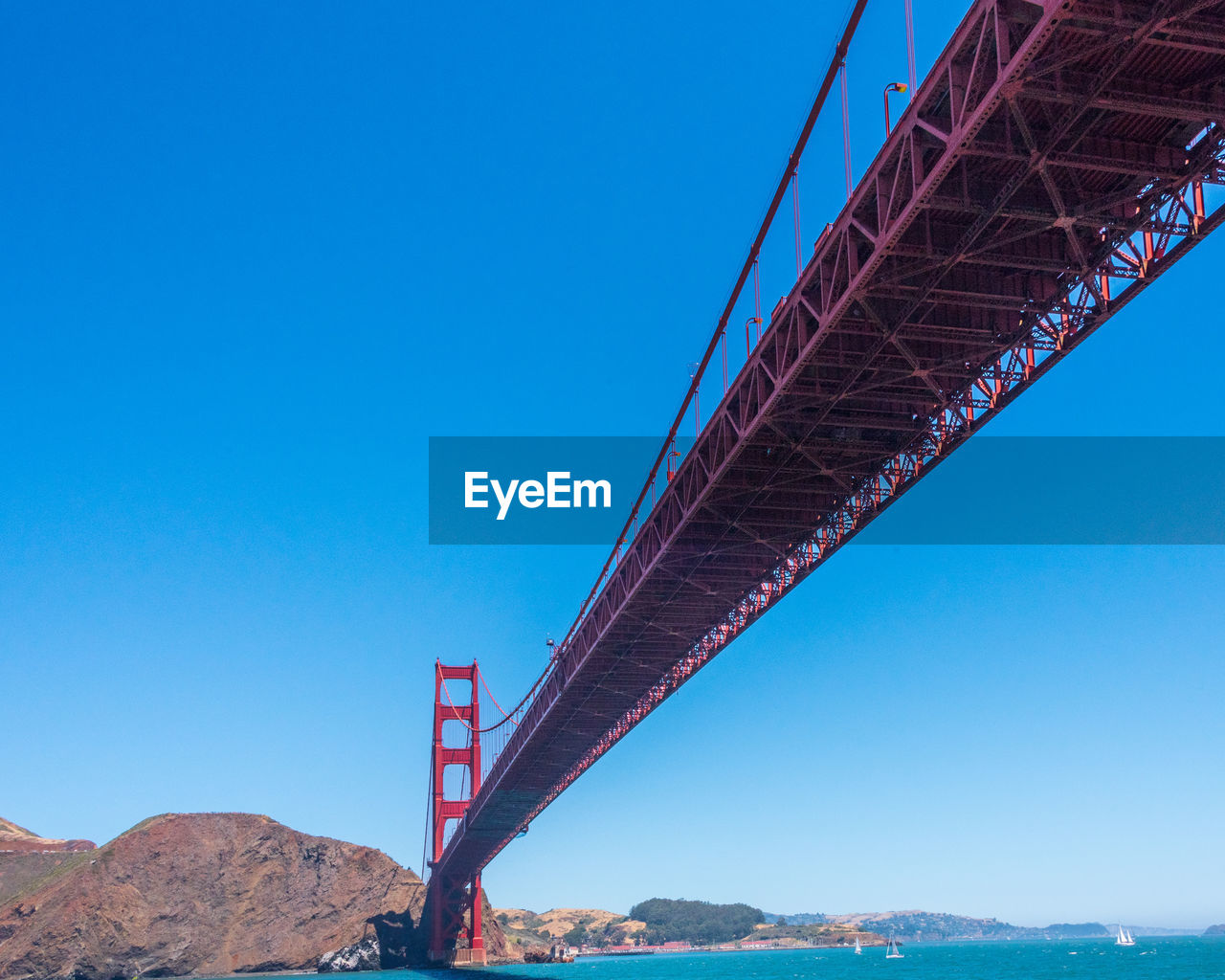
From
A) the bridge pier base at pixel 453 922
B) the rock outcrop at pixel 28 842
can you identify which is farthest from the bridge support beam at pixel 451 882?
the rock outcrop at pixel 28 842

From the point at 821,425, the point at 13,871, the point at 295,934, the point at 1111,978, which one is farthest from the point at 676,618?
the point at 13,871

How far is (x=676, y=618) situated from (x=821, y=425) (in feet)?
44.0

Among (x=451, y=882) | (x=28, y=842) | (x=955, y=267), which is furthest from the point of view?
(x=28, y=842)

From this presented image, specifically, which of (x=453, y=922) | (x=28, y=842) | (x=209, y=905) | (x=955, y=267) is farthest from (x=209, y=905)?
(x=955, y=267)

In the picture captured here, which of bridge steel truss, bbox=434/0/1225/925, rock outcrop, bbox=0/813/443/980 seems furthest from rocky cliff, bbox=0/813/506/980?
bridge steel truss, bbox=434/0/1225/925

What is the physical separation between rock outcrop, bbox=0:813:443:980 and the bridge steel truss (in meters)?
72.1

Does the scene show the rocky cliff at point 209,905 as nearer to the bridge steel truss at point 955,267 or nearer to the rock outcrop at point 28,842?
the rock outcrop at point 28,842

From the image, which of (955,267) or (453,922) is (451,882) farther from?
(955,267)

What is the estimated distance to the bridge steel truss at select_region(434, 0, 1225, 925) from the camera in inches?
504

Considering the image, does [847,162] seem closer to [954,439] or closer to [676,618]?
[954,439]

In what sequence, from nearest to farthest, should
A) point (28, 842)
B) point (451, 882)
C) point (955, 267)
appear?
point (955, 267), point (451, 882), point (28, 842)

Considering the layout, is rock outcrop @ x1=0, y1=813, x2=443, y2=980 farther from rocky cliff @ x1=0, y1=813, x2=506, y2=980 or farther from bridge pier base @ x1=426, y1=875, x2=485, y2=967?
bridge pier base @ x1=426, y1=875, x2=485, y2=967

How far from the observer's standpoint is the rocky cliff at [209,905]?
8569cm

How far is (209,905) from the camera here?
9644cm
